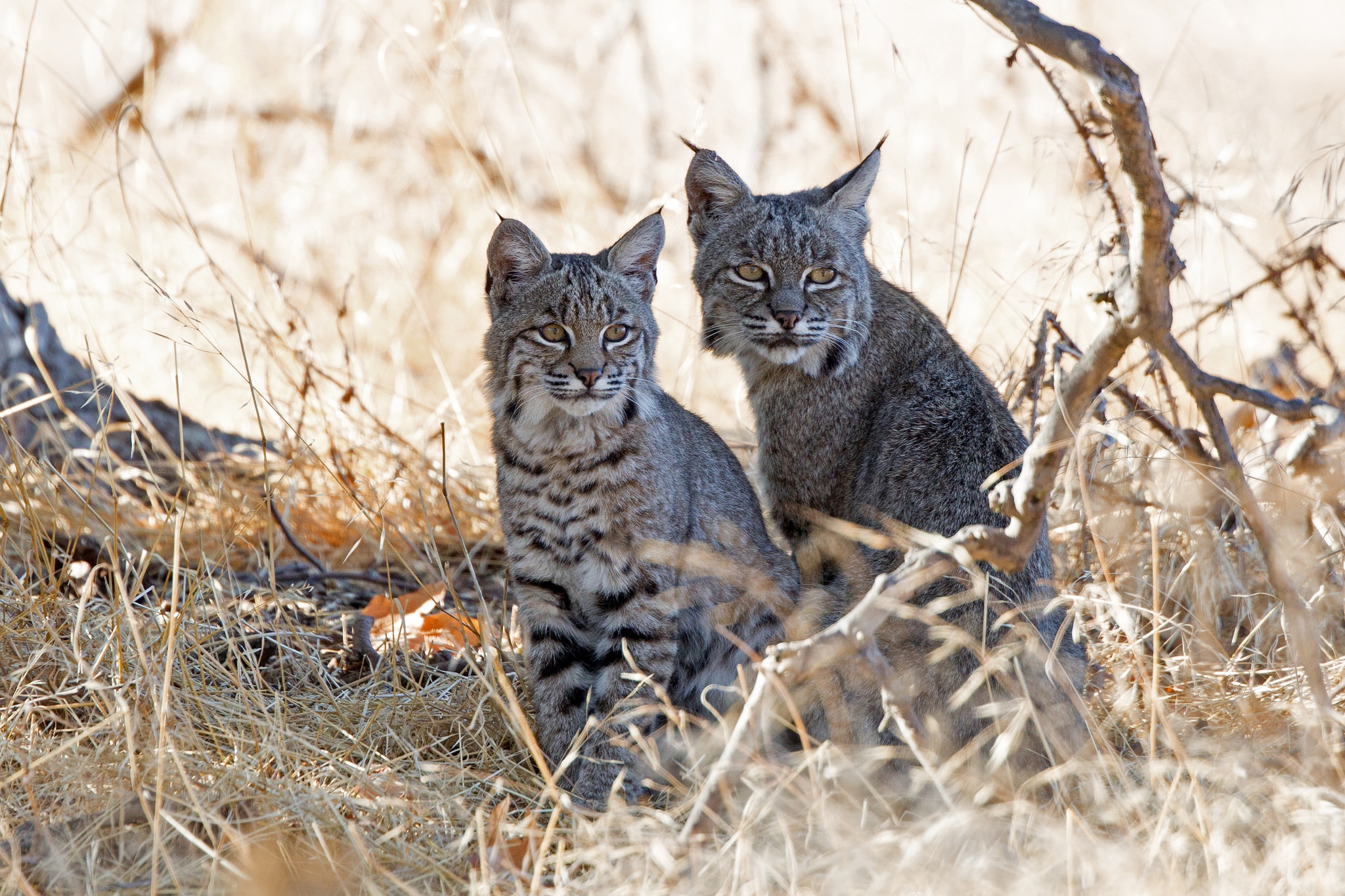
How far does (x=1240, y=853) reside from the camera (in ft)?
7.77

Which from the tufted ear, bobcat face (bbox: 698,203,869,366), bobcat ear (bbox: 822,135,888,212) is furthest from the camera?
bobcat ear (bbox: 822,135,888,212)

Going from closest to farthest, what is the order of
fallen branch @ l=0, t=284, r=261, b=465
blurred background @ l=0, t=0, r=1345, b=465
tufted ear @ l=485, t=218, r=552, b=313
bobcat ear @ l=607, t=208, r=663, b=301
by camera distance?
tufted ear @ l=485, t=218, r=552, b=313, bobcat ear @ l=607, t=208, r=663, b=301, fallen branch @ l=0, t=284, r=261, b=465, blurred background @ l=0, t=0, r=1345, b=465

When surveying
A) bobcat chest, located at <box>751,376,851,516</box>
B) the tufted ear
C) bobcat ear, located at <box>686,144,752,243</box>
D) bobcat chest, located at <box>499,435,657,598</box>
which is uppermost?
bobcat ear, located at <box>686,144,752,243</box>

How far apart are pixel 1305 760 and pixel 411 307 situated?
24.0 feet

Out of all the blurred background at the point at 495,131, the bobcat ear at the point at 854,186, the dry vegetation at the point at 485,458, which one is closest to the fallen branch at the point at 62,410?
the dry vegetation at the point at 485,458

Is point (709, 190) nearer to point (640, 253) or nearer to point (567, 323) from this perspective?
point (640, 253)

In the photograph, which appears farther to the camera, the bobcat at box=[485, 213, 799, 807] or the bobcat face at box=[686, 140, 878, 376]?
the bobcat face at box=[686, 140, 878, 376]

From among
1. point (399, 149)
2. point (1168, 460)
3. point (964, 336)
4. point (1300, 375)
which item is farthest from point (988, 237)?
point (399, 149)

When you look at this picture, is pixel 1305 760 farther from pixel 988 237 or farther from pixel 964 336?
pixel 988 237

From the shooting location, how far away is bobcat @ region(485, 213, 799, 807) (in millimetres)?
3426

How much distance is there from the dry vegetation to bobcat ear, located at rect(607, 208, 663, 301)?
1.71 ft

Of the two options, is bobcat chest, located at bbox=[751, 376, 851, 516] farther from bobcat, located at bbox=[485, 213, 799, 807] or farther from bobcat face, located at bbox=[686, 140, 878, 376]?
bobcat, located at bbox=[485, 213, 799, 807]

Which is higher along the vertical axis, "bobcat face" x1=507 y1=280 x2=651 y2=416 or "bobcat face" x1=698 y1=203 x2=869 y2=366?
"bobcat face" x1=698 y1=203 x2=869 y2=366

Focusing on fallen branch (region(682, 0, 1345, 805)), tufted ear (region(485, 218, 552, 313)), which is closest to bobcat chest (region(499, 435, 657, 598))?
tufted ear (region(485, 218, 552, 313))
